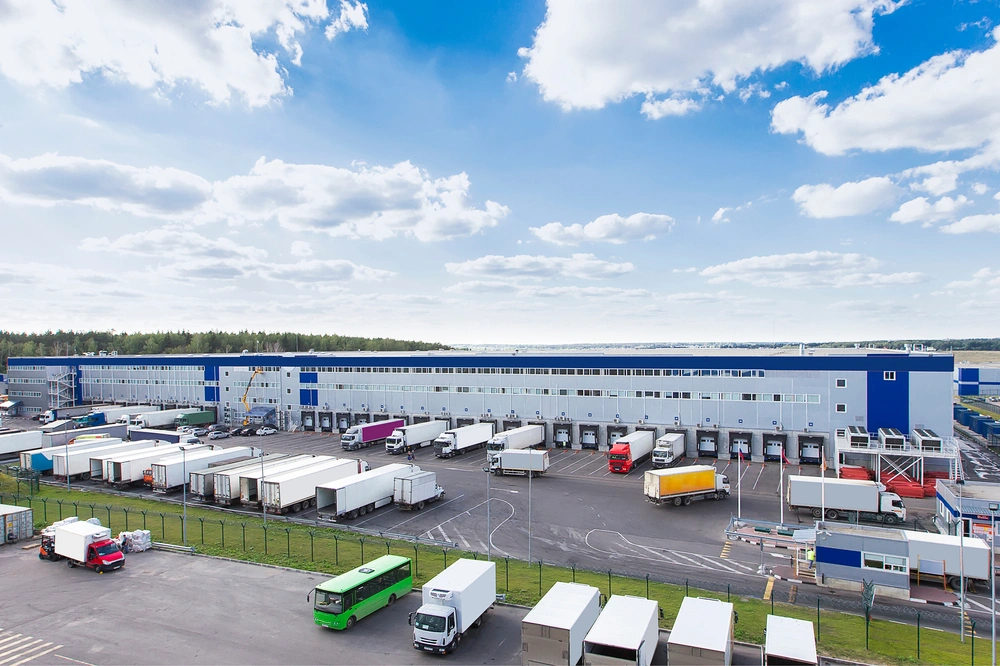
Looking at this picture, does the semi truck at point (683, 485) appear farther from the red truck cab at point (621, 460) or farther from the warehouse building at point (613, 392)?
the warehouse building at point (613, 392)

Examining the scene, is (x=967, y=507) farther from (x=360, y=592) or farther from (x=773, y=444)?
(x=360, y=592)

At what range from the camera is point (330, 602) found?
66.5 ft

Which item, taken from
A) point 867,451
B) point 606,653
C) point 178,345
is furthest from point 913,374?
point 178,345

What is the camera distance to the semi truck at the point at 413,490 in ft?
119

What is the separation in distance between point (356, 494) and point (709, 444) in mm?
34135

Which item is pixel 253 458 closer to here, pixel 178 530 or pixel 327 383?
pixel 178 530

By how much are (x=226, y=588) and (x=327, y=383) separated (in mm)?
52827

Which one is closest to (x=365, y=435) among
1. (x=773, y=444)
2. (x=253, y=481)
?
(x=253, y=481)

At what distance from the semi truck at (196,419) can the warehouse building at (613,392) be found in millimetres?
2062

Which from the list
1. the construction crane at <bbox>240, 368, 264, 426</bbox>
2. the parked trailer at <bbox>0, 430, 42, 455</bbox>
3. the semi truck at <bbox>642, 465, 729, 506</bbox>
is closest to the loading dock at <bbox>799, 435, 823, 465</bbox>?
the semi truck at <bbox>642, 465, 729, 506</bbox>

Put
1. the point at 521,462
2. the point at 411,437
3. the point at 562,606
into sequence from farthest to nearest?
the point at 411,437 < the point at 521,462 < the point at 562,606

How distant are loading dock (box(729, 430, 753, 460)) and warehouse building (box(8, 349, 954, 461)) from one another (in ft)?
0.31

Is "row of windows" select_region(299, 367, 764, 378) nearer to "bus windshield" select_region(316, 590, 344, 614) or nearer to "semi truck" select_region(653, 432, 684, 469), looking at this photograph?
"semi truck" select_region(653, 432, 684, 469)

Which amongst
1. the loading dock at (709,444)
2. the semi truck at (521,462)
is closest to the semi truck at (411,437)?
the semi truck at (521,462)
